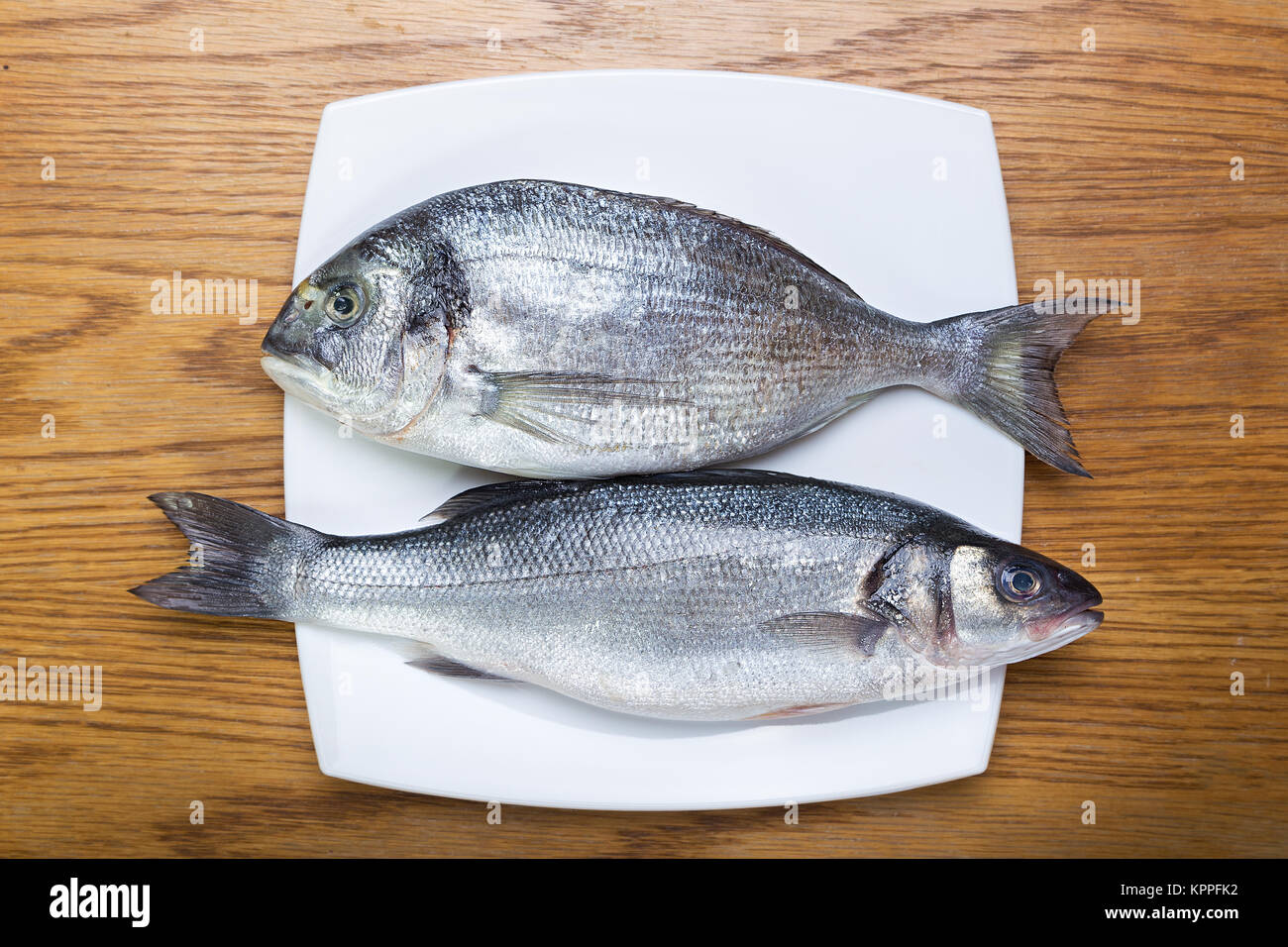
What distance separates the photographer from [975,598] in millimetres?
1403

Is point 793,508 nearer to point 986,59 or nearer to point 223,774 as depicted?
point 986,59

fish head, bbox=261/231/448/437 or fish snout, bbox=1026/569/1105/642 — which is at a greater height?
fish head, bbox=261/231/448/437

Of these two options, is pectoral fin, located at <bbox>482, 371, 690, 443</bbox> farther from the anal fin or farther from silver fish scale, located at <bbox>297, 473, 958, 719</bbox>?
the anal fin

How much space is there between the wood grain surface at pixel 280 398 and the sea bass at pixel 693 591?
284 mm

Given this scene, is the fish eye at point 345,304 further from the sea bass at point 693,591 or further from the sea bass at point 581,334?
the sea bass at point 693,591

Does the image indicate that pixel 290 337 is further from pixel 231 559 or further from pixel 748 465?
pixel 748 465

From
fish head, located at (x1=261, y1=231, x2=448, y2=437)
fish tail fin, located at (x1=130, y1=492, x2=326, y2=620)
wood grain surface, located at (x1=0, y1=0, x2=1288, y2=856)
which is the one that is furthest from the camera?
wood grain surface, located at (x1=0, y1=0, x2=1288, y2=856)

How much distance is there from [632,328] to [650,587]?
0.47 metres

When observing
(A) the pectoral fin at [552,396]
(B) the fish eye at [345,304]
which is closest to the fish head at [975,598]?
(A) the pectoral fin at [552,396]

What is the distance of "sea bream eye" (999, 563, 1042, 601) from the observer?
55.3 inches

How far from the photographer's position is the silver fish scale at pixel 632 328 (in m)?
1.41

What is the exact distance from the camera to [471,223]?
4.66ft

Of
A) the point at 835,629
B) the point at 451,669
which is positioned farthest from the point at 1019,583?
the point at 451,669

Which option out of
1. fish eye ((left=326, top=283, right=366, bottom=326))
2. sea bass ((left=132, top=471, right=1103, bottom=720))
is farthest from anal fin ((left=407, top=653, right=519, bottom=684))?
fish eye ((left=326, top=283, right=366, bottom=326))
